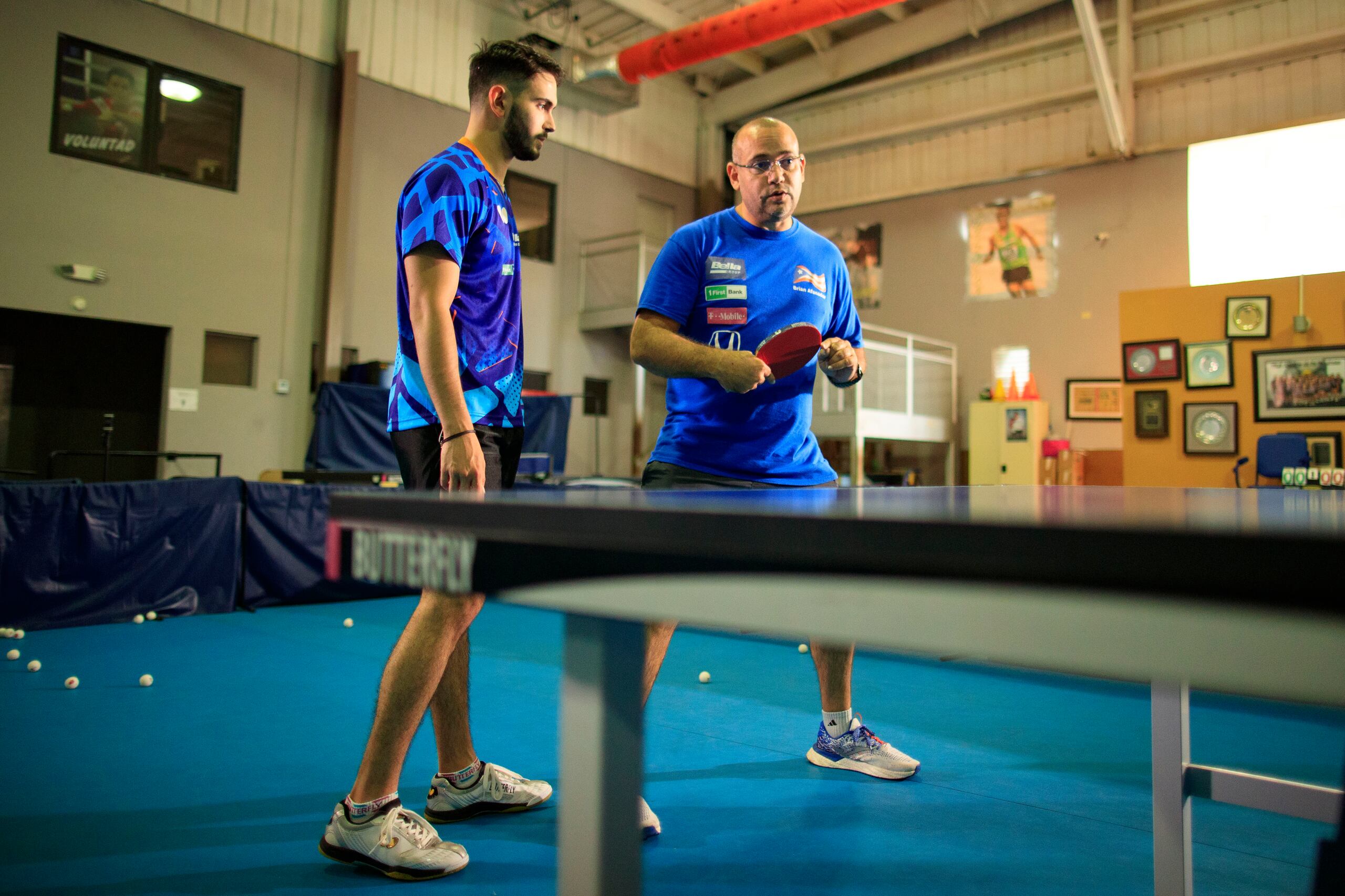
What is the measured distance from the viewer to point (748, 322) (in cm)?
218

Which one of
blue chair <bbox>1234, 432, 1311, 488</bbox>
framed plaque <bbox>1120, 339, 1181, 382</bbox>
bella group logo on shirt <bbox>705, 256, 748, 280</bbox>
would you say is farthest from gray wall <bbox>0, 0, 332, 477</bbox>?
blue chair <bbox>1234, 432, 1311, 488</bbox>

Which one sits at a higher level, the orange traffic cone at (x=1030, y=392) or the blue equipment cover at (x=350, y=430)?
the orange traffic cone at (x=1030, y=392)

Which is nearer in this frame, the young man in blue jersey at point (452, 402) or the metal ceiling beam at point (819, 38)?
the young man in blue jersey at point (452, 402)

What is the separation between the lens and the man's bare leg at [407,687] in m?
1.59

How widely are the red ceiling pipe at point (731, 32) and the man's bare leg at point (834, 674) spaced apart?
7840mm

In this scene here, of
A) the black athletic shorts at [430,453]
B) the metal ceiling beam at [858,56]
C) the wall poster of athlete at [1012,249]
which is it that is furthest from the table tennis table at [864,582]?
the metal ceiling beam at [858,56]

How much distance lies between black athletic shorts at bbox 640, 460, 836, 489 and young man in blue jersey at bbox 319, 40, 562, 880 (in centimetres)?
37

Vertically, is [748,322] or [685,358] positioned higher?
[748,322]

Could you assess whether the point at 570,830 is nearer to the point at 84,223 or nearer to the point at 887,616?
the point at 887,616

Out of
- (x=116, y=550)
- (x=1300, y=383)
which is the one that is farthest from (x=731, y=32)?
(x=116, y=550)

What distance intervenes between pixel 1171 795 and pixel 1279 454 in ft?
18.6

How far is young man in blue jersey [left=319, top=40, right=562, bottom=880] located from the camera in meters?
1.62

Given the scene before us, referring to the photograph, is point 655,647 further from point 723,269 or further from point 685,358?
point 723,269

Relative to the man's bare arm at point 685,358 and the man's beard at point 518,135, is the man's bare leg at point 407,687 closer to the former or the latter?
the man's bare arm at point 685,358
